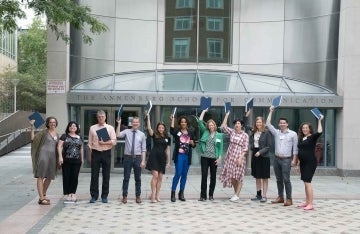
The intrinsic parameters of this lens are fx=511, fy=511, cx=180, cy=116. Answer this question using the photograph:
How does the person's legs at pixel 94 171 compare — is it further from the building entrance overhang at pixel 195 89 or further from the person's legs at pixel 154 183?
the building entrance overhang at pixel 195 89

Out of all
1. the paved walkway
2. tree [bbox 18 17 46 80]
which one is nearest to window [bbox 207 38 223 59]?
the paved walkway

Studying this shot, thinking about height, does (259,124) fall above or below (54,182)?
above

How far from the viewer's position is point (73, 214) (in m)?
8.78

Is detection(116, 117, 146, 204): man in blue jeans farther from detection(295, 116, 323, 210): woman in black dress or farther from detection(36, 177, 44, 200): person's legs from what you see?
detection(295, 116, 323, 210): woman in black dress

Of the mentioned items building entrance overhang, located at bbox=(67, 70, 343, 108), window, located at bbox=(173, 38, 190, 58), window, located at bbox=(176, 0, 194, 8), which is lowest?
building entrance overhang, located at bbox=(67, 70, 343, 108)

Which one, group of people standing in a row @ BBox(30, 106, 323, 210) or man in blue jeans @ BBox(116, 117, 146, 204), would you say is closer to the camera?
group of people standing in a row @ BBox(30, 106, 323, 210)

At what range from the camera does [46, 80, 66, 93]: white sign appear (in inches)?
606

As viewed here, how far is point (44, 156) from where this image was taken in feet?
31.9

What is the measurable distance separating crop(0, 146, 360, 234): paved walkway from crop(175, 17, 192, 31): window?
6.85 metres

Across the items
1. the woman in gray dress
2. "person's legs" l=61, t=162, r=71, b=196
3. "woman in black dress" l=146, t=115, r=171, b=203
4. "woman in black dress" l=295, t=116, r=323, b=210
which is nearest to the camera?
"woman in black dress" l=295, t=116, r=323, b=210

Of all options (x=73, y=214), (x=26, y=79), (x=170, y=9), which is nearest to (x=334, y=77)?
(x=170, y=9)

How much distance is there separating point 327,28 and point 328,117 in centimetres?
282

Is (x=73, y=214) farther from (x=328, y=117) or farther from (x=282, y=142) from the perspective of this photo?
(x=328, y=117)

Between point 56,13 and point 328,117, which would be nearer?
point 56,13
